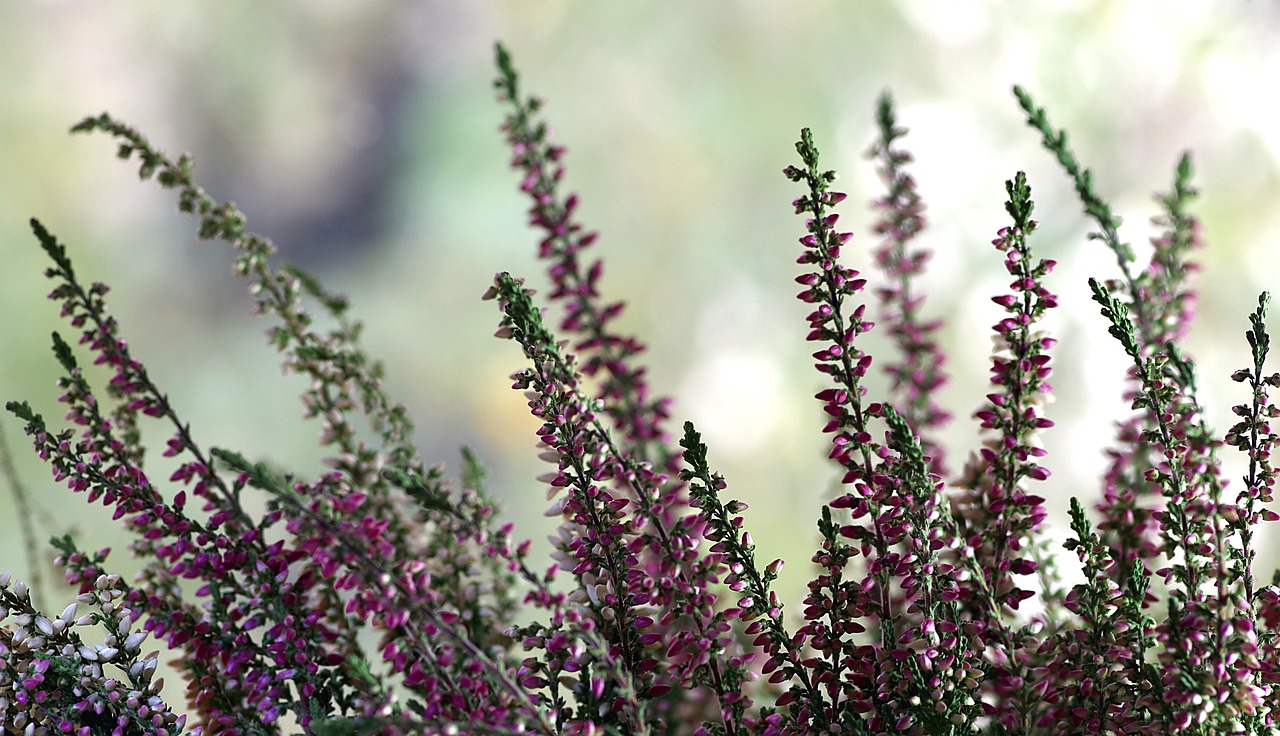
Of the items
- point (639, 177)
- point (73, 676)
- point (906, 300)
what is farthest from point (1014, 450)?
point (639, 177)

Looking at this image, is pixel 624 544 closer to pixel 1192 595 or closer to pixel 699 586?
pixel 699 586

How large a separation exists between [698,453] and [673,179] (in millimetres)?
758

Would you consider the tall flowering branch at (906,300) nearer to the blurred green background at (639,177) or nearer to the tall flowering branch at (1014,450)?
the tall flowering branch at (1014,450)

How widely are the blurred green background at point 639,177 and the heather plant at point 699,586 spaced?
577mm

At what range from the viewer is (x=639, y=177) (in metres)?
1.04

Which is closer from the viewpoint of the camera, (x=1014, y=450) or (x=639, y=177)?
(x=1014, y=450)

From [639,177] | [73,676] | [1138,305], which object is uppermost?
[639,177]

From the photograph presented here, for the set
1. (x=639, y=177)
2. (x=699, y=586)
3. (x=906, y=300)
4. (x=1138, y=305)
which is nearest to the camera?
(x=699, y=586)

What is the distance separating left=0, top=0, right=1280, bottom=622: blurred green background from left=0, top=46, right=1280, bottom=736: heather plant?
58 centimetres

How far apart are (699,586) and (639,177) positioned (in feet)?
2.48

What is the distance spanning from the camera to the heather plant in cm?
31

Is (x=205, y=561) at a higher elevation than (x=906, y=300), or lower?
lower

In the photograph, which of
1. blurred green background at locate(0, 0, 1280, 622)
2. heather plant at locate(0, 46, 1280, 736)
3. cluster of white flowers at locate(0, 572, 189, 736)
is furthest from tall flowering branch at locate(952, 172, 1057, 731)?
blurred green background at locate(0, 0, 1280, 622)

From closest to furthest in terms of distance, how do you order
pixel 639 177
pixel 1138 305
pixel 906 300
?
1. pixel 1138 305
2. pixel 906 300
3. pixel 639 177
